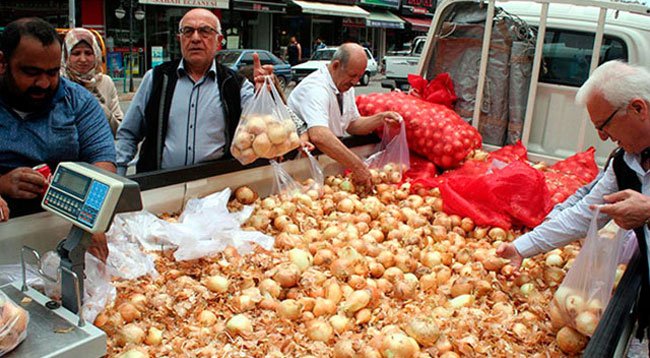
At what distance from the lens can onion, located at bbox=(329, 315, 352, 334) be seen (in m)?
2.00

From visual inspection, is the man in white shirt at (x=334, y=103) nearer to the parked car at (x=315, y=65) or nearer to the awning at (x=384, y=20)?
the parked car at (x=315, y=65)

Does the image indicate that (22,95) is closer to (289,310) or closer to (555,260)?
(289,310)

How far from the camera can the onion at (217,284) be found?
6.95ft

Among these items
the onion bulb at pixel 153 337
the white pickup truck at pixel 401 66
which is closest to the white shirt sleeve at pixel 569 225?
the onion bulb at pixel 153 337

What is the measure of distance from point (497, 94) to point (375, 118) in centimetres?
107

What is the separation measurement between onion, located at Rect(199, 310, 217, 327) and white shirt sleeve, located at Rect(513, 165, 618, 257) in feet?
4.46

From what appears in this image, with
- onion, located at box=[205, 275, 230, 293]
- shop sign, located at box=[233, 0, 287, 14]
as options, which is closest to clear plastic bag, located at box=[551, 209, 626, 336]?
onion, located at box=[205, 275, 230, 293]

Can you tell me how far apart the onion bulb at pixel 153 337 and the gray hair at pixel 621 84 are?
5.67 ft

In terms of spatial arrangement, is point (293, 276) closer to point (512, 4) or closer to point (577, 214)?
point (577, 214)

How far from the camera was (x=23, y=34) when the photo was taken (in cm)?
183

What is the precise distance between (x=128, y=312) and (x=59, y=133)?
0.73m

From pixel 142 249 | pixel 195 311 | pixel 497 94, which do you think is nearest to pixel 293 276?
pixel 195 311

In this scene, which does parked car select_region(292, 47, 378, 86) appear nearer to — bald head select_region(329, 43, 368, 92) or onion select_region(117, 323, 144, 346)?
bald head select_region(329, 43, 368, 92)

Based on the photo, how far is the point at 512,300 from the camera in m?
2.31
